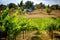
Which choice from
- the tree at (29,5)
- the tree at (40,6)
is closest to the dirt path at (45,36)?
the tree at (40,6)

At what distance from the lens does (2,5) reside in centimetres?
829

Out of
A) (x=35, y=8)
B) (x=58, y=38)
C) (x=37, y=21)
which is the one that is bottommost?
(x=58, y=38)

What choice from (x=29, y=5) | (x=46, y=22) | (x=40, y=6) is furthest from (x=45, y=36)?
(x=29, y=5)

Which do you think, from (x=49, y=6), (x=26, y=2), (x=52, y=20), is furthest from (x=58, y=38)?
(x=26, y=2)

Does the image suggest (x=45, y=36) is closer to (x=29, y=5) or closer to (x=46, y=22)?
(x=46, y=22)

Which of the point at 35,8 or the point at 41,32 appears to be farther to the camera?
the point at 35,8

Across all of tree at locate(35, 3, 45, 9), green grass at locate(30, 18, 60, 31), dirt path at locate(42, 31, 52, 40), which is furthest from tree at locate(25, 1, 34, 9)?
dirt path at locate(42, 31, 52, 40)

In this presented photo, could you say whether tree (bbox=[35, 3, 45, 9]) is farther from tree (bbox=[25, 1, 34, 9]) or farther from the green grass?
the green grass

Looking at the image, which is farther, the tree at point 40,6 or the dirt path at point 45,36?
the tree at point 40,6

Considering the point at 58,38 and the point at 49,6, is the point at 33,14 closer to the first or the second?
the point at 49,6

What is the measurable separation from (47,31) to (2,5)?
2.34 m

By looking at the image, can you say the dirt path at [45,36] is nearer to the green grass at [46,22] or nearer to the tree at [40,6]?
the green grass at [46,22]

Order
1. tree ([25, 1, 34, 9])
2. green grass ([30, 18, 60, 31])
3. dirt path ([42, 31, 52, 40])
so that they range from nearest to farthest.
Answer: dirt path ([42, 31, 52, 40]) < tree ([25, 1, 34, 9]) < green grass ([30, 18, 60, 31])

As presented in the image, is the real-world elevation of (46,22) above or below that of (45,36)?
above
